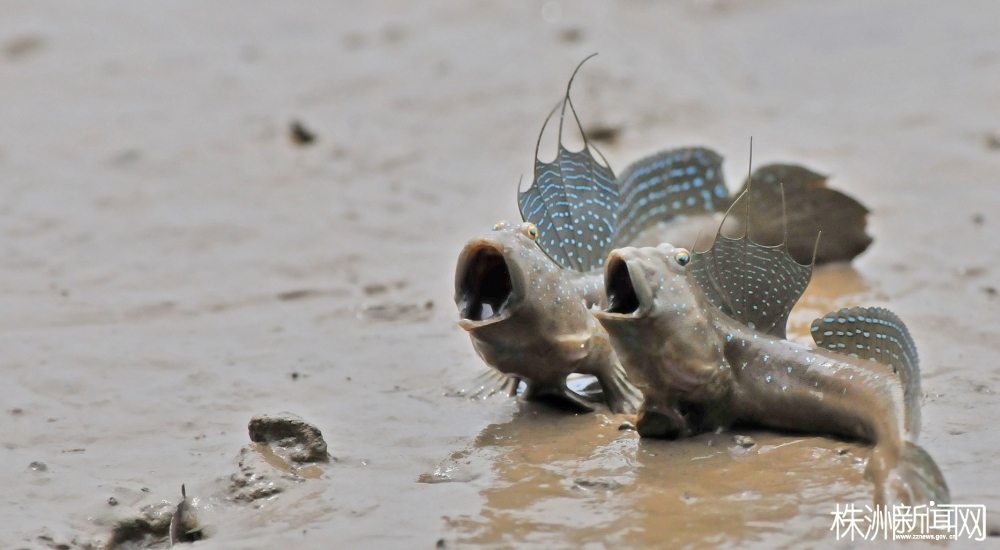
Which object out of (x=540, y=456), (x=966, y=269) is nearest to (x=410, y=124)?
(x=966, y=269)

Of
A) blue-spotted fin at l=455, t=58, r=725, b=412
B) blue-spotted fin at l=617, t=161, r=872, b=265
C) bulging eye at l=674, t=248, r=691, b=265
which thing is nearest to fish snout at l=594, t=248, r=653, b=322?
bulging eye at l=674, t=248, r=691, b=265

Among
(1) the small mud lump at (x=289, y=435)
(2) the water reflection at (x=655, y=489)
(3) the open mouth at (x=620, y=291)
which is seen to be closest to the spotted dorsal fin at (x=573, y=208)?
(3) the open mouth at (x=620, y=291)

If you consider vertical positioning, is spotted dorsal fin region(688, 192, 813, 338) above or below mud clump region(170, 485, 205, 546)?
above

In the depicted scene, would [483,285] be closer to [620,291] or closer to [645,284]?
[620,291]

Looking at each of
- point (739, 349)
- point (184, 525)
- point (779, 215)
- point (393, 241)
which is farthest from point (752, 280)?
point (393, 241)

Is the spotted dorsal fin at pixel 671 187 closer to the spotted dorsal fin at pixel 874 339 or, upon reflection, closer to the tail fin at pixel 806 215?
the tail fin at pixel 806 215

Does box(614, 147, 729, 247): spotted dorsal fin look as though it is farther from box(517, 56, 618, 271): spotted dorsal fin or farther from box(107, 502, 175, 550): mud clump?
box(107, 502, 175, 550): mud clump
